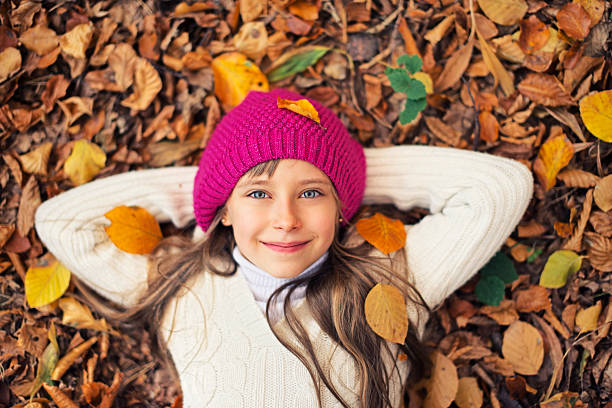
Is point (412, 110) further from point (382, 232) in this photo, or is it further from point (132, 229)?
point (132, 229)

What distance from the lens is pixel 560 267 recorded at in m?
1.61

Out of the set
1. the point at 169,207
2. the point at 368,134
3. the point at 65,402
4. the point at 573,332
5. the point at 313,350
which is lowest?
the point at 65,402

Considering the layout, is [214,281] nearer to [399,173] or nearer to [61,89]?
[399,173]

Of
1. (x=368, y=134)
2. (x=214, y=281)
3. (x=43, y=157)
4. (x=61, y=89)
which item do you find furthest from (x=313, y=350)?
(x=61, y=89)

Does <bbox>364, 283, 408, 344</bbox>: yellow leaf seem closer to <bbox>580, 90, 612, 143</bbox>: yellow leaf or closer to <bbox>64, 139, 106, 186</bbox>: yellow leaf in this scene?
<bbox>580, 90, 612, 143</bbox>: yellow leaf

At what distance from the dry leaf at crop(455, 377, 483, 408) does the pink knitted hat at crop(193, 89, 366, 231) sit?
781mm

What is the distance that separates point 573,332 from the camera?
1617 millimetres

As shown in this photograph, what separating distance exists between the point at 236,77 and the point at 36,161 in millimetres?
806

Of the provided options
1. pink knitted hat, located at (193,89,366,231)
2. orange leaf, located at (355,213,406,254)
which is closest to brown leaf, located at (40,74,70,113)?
pink knitted hat, located at (193,89,366,231)

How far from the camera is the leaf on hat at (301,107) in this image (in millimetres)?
1380

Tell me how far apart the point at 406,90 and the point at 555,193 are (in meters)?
0.66

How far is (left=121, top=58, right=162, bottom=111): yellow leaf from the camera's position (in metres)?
1.77

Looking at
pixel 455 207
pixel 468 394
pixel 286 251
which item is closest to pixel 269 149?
pixel 286 251

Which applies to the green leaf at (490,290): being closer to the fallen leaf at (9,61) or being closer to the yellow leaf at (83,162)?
the yellow leaf at (83,162)
